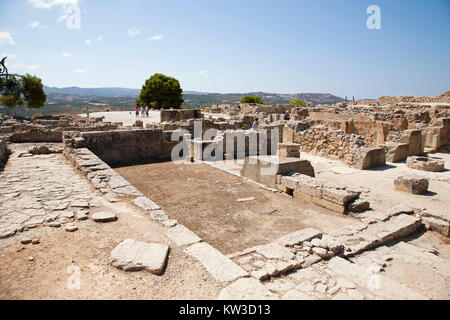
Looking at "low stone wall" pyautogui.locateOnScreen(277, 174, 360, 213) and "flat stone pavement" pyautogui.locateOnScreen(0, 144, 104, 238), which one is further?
"low stone wall" pyautogui.locateOnScreen(277, 174, 360, 213)

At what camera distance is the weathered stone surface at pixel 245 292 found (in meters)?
2.49

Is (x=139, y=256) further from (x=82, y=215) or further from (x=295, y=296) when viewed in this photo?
(x=295, y=296)

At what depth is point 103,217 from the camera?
3.98m

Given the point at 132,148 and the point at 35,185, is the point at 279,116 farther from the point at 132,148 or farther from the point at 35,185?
the point at 35,185

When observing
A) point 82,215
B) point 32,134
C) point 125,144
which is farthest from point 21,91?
point 82,215

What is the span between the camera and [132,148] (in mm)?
10000

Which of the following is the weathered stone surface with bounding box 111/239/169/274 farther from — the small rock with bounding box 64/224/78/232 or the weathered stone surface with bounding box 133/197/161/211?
the weathered stone surface with bounding box 133/197/161/211

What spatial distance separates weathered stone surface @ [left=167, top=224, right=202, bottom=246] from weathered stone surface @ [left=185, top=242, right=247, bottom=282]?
0.41 feet

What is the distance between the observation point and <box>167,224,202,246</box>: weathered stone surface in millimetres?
3488

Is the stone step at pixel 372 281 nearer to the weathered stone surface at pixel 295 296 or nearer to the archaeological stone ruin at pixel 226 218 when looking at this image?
the archaeological stone ruin at pixel 226 218

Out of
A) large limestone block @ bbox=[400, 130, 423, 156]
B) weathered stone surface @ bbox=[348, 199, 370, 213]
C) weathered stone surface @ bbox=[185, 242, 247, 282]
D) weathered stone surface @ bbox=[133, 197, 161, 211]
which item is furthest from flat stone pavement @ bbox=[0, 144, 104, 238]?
large limestone block @ bbox=[400, 130, 423, 156]

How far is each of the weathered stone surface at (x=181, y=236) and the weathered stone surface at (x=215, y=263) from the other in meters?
0.12

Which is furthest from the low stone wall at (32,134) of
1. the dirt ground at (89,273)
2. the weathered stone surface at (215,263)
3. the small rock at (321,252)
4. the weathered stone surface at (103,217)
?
the small rock at (321,252)

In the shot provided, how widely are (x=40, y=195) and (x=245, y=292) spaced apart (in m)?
4.17
